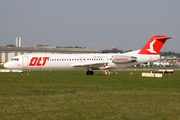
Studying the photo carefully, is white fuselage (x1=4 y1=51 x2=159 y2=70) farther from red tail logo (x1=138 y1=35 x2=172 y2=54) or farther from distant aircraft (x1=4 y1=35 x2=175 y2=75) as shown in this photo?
A: red tail logo (x1=138 y1=35 x2=172 y2=54)

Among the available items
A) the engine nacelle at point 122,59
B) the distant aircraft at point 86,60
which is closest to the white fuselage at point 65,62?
the distant aircraft at point 86,60

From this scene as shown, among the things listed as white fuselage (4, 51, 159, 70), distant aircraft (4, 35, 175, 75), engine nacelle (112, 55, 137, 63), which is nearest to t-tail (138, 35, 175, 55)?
distant aircraft (4, 35, 175, 75)

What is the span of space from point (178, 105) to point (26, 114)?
8504 mm

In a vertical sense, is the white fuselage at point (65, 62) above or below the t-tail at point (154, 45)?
below

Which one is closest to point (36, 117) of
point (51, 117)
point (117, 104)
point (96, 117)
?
point (51, 117)

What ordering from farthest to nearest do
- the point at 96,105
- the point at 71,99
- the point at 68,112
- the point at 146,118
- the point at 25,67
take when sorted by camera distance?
the point at 25,67, the point at 71,99, the point at 96,105, the point at 68,112, the point at 146,118

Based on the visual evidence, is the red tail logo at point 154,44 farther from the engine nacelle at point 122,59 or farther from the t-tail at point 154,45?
the engine nacelle at point 122,59

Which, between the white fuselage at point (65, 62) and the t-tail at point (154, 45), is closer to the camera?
the white fuselage at point (65, 62)

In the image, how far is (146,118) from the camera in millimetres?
12109

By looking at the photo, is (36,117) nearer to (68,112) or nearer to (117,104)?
(68,112)

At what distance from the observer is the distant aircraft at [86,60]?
48438 mm

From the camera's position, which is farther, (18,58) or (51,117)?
(18,58)

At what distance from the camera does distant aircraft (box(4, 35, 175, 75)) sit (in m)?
48.4

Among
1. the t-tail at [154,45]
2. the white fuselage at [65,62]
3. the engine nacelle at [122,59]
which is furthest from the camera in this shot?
the t-tail at [154,45]
